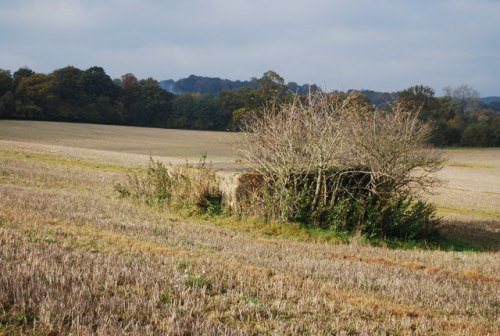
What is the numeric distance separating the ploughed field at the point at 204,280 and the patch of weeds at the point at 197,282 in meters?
0.02

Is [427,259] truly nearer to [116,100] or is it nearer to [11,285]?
[11,285]

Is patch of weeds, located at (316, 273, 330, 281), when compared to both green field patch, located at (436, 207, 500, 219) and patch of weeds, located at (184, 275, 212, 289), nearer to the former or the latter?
patch of weeds, located at (184, 275, 212, 289)

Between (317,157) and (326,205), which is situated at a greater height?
(317,157)

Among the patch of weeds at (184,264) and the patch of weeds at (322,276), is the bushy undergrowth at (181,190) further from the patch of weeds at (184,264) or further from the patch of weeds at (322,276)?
the patch of weeds at (184,264)

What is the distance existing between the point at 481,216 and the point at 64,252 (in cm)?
2180

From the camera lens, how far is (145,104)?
4139 inches

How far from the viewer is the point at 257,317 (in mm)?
5449

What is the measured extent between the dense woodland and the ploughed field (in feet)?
185

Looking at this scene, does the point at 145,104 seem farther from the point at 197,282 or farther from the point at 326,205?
the point at 197,282

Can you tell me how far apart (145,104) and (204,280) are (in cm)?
10189

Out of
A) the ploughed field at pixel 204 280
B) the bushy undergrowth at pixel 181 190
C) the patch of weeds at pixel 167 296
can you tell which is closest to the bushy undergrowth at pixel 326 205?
the bushy undergrowth at pixel 181 190

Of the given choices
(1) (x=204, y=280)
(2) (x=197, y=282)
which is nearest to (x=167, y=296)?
(2) (x=197, y=282)

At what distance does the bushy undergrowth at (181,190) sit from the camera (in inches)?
647

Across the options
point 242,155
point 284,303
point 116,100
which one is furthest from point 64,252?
point 116,100
